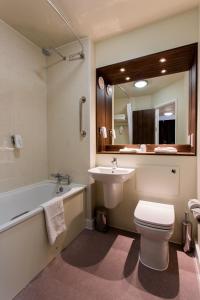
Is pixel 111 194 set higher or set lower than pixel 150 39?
lower

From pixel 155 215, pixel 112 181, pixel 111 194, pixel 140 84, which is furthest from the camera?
pixel 140 84

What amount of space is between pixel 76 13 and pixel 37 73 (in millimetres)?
934

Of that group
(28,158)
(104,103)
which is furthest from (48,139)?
(104,103)

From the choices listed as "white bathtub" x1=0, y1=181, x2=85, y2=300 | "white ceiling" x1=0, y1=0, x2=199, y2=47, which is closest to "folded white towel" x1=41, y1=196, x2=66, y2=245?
"white bathtub" x1=0, y1=181, x2=85, y2=300

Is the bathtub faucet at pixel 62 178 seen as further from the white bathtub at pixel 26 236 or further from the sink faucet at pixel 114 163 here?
the sink faucet at pixel 114 163

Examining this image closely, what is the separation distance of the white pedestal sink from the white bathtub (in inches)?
14.0

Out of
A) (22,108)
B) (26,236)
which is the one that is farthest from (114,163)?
(22,108)

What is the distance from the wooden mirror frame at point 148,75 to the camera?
1796 millimetres

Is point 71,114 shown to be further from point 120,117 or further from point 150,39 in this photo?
point 150,39

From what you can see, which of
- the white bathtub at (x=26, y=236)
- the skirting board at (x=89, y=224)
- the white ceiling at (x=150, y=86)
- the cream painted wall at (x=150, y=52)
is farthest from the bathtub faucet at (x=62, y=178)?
the white ceiling at (x=150, y=86)

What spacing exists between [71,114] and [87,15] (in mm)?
1119

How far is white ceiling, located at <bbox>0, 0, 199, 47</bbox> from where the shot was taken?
63.8 inches

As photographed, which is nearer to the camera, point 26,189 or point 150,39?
point 150,39

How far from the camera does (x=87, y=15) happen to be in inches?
69.5
